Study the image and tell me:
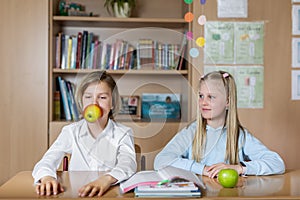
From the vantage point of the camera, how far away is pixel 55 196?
137 centimetres

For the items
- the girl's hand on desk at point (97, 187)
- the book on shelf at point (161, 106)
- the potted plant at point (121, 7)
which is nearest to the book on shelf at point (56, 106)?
the book on shelf at point (161, 106)

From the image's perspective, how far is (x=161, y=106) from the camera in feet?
9.69

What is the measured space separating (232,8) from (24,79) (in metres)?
1.34

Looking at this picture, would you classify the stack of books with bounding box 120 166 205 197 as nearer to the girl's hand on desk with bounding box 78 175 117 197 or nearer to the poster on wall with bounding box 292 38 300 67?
the girl's hand on desk with bounding box 78 175 117 197

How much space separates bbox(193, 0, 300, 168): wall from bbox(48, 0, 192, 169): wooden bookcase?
0.82 feet

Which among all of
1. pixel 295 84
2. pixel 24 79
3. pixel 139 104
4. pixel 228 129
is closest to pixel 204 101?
pixel 228 129

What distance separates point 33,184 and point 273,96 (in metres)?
1.92

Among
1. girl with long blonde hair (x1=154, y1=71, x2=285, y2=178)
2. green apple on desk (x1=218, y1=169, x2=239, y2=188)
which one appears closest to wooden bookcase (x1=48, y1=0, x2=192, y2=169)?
girl with long blonde hair (x1=154, y1=71, x2=285, y2=178)

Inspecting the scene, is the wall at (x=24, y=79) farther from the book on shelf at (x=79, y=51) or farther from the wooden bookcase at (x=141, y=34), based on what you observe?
the book on shelf at (x=79, y=51)

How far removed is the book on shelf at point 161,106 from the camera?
111 inches

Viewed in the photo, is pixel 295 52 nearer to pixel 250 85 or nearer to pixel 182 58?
pixel 250 85

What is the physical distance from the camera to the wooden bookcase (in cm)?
257

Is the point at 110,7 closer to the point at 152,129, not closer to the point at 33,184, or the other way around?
the point at 152,129

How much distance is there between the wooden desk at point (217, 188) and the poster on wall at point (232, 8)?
1509 millimetres
